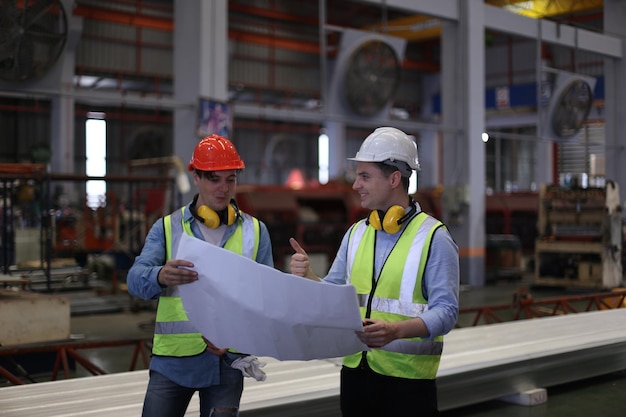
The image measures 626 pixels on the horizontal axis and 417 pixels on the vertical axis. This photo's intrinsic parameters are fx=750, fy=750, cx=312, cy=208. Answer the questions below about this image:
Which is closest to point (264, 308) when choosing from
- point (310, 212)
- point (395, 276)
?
point (395, 276)

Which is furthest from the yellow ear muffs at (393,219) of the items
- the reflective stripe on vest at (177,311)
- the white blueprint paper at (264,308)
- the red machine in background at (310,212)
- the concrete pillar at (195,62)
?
the red machine in background at (310,212)

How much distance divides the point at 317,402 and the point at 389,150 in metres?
1.98

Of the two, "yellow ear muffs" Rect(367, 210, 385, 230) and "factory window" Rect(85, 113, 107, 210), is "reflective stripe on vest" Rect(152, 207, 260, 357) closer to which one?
"yellow ear muffs" Rect(367, 210, 385, 230)

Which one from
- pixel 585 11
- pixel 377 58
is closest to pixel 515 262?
pixel 585 11

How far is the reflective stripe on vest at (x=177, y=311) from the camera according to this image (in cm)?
261

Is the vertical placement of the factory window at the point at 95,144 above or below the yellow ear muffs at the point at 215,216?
above

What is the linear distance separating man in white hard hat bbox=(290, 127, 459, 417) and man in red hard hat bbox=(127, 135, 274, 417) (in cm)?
35

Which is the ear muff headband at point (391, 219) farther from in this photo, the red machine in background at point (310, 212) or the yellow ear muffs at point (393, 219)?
the red machine in background at point (310, 212)

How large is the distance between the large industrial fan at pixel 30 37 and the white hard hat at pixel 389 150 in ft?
21.5

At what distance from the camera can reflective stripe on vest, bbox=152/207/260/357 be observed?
2607 millimetres

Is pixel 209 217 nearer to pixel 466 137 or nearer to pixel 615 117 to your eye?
pixel 466 137

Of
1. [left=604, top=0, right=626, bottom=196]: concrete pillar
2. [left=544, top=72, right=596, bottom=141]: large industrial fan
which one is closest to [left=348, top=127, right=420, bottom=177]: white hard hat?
[left=544, top=72, right=596, bottom=141]: large industrial fan

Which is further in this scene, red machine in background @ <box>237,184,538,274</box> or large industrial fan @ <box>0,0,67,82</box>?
red machine in background @ <box>237,184,538,274</box>

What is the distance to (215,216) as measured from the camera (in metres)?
2.67
